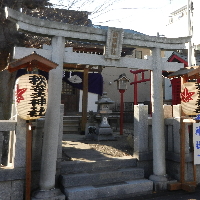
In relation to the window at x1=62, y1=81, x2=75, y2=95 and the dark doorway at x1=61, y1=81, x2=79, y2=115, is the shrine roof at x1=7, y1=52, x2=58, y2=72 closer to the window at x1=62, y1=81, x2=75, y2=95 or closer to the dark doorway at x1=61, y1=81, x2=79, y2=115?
the dark doorway at x1=61, y1=81, x2=79, y2=115

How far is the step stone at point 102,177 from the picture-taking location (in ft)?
16.4

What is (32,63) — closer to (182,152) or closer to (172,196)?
(182,152)

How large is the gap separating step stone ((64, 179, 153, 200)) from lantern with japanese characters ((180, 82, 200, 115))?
2329mm

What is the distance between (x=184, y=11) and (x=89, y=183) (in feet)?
89.9

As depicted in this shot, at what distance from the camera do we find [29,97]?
425 cm

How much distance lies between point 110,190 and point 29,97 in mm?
3117

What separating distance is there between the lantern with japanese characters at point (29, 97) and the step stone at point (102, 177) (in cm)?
193

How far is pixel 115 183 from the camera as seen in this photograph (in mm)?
5371

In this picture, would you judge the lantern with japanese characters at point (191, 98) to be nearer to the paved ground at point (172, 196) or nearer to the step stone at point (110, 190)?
the paved ground at point (172, 196)

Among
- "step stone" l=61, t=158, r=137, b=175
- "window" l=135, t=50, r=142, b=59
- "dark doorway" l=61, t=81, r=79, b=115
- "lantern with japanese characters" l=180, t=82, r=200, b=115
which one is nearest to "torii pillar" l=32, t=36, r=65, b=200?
"step stone" l=61, t=158, r=137, b=175

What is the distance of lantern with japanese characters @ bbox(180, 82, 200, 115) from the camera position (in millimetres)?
5434

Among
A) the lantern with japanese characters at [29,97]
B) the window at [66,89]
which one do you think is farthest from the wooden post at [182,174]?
the window at [66,89]

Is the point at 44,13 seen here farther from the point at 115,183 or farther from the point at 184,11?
the point at 184,11

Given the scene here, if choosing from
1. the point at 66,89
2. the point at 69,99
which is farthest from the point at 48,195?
the point at 66,89
